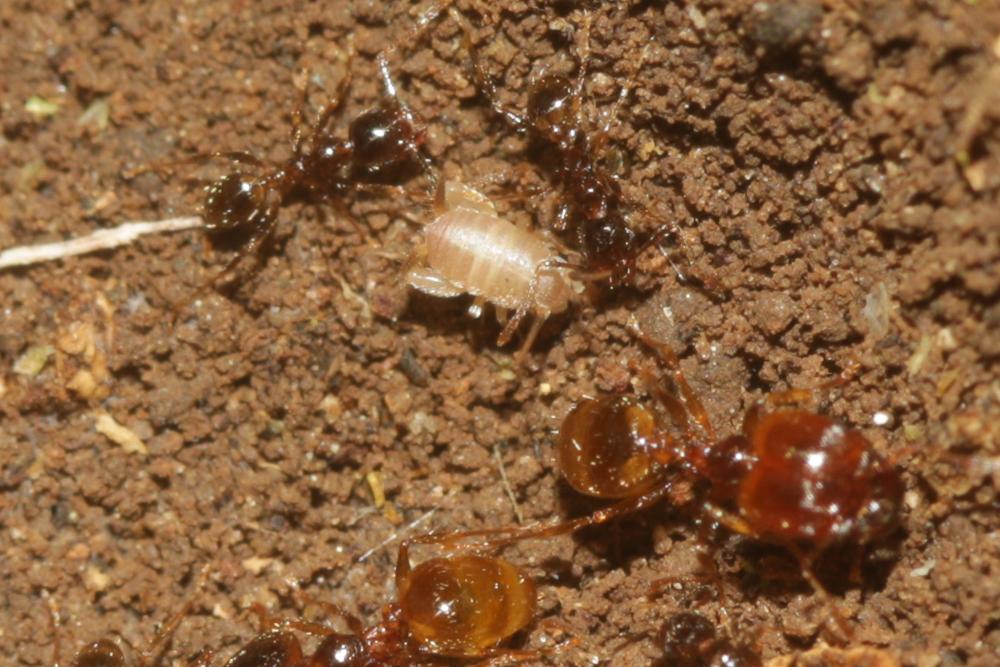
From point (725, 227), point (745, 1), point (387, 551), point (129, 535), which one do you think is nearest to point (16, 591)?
point (129, 535)

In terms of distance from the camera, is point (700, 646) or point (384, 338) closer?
point (700, 646)

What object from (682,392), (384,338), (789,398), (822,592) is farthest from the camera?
(384,338)

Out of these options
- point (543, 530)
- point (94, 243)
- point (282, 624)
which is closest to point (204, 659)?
point (282, 624)

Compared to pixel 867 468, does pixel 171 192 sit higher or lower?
lower

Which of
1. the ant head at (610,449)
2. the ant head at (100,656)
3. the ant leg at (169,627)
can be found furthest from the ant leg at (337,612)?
the ant head at (610,449)

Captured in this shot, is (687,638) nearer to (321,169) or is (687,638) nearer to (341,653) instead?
(341,653)

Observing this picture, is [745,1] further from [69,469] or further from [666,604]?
[69,469]
